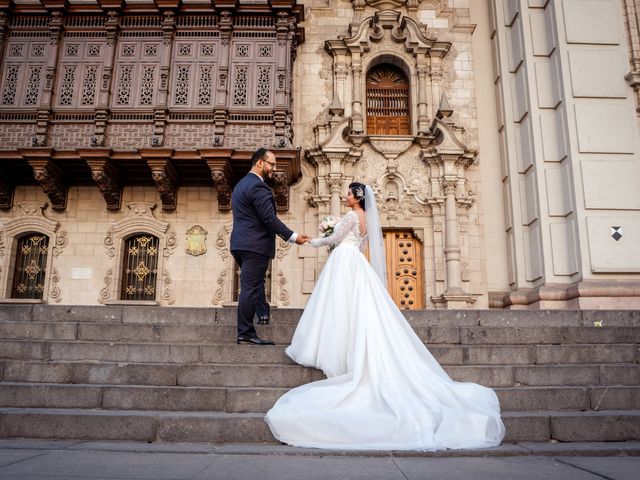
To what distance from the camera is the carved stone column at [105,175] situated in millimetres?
11211

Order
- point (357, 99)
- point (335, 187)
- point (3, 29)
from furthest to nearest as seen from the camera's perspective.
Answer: point (357, 99) < point (335, 187) < point (3, 29)

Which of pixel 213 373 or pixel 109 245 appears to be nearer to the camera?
pixel 213 373

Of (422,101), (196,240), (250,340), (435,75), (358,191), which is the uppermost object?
(435,75)

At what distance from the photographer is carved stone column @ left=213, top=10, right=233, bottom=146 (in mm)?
11555

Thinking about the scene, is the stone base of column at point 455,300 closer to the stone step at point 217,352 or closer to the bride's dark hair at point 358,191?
the stone step at point 217,352

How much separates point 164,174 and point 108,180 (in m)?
1.45

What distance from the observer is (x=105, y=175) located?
37.9ft

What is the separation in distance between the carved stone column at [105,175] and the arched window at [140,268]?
1.06 meters

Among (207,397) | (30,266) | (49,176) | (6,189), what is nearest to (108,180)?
(49,176)

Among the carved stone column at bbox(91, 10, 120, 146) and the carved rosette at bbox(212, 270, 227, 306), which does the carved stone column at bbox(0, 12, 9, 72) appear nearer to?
the carved stone column at bbox(91, 10, 120, 146)

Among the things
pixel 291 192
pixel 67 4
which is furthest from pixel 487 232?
pixel 67 4

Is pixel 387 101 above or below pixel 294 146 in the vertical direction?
above

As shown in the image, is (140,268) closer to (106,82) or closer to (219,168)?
(219,168)

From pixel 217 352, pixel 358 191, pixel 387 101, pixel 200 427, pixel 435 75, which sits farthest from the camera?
pixel 387 101
